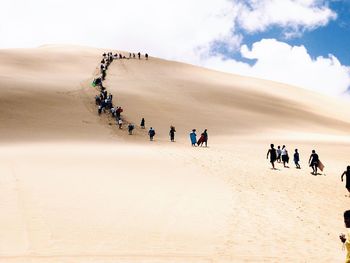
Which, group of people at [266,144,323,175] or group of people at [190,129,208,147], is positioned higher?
group of people at [190,129,208,147]

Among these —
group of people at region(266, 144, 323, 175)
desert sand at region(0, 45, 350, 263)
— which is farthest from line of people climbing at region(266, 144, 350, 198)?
desert sand at region(0, 45, 350, 263)

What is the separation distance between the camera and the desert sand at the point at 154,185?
399 inches

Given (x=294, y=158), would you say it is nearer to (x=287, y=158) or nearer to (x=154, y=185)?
(x=287, y=158)

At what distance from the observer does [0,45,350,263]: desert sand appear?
10.1 metres

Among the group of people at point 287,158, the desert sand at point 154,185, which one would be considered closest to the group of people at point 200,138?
the desert sand at point 154,185

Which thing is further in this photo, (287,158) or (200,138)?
(200,138)

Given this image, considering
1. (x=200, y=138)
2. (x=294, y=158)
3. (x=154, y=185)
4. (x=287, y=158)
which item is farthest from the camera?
(x=200, y=138)

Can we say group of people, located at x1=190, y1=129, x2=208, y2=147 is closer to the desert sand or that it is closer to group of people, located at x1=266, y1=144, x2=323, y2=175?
the desert sand

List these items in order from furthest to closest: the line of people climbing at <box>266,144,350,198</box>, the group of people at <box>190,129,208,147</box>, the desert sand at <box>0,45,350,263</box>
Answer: the group of people at <box>190,129,208,147</box>
the line of people climbing at <box>266,144,350,198</box>
the desert sand at <box>0,45,350,263</box>

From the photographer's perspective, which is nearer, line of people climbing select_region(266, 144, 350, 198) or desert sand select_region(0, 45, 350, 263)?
desert sand select_region(0, 45, 350, 263)

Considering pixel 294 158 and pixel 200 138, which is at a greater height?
pixel 200 138

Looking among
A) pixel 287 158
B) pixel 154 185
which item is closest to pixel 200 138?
pixel 287 158

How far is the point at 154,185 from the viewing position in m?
16.5

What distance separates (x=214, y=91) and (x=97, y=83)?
Answer: 54.8ft
